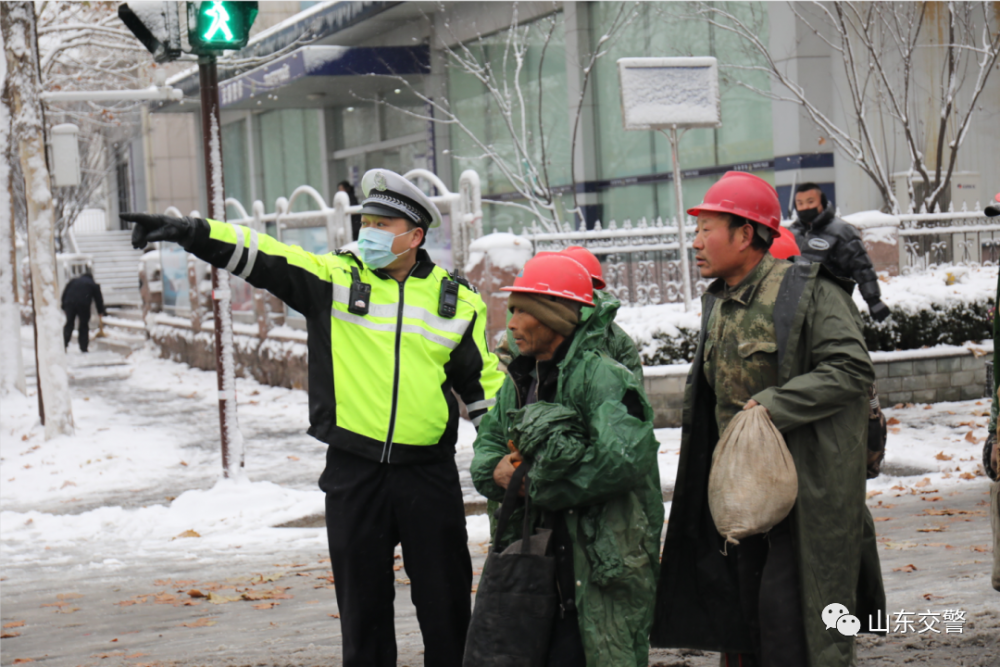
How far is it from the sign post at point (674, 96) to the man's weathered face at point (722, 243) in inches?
288

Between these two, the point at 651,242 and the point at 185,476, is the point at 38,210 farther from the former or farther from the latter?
the point at 651,242

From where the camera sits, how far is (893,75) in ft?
54.2

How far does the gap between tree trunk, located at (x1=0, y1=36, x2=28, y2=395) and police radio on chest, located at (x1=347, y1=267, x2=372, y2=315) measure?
373 inches

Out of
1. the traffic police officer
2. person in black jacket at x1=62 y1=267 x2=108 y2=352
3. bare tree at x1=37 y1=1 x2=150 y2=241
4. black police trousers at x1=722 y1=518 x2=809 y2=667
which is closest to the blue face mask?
the traffic police officer

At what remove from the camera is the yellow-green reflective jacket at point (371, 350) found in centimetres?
409

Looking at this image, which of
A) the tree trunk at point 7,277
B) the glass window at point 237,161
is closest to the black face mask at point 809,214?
the tree trunk at point 7,277

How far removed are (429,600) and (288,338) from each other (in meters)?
10.8

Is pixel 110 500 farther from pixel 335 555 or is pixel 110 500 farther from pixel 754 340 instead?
pixel 754 340

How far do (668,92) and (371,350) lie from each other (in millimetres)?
7944

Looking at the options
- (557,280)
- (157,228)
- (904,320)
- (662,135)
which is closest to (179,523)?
(157,228)

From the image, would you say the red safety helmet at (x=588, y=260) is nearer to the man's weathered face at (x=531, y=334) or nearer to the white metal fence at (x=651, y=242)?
A: the man's weathered face at (x=531, y=334)

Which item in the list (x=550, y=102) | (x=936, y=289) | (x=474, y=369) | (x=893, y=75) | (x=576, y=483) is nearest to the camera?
(x=576, y=483)

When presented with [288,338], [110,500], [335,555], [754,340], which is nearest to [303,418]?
[288,338]

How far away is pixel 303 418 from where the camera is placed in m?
12.6
